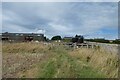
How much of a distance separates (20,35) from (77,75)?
7952 cm

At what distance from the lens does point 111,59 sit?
12.7m

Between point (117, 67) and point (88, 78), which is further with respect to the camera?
point (117, 67)

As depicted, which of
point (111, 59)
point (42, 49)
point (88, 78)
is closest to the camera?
point (88, 78)

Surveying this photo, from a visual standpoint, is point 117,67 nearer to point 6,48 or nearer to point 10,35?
point 6,48

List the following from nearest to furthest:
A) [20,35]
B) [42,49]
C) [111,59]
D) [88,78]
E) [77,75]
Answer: [88,78] < [77,75] < [111,59] < [42,49] < [20,35]

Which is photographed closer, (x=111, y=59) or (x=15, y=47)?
(x=111, y=59)

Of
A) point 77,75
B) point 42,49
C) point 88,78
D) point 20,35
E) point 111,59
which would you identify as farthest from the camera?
point 20,35

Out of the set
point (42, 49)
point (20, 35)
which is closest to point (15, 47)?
point (42, 49)

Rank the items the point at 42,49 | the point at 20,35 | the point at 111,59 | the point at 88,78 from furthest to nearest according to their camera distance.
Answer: the point at 20,35
the point at 42,49
the point at 111,59
the point at 88,78

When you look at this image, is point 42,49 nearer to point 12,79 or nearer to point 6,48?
point 6,48

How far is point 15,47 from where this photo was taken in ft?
124

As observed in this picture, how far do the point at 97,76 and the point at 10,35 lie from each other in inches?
3233

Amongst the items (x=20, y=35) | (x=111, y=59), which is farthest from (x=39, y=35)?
(x=111, y=59)

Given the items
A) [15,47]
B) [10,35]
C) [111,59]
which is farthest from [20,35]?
[111,59]
